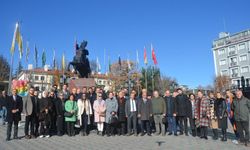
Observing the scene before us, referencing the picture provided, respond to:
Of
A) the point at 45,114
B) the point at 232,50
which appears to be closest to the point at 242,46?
the point at 232,50

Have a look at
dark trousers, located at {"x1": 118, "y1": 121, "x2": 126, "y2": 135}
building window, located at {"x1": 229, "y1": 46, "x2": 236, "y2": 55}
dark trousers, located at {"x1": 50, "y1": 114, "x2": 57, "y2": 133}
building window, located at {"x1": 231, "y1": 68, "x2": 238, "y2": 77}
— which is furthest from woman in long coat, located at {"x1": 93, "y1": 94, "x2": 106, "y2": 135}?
building window, located at {"x1": 229, "y1": 46, "x2": 236, "y2": 55}

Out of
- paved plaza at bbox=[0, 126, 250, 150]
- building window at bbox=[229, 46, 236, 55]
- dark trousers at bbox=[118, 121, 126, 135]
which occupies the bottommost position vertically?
paved plaza at bbox=[0, 126, 250, 150]

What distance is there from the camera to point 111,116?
38.5 ft

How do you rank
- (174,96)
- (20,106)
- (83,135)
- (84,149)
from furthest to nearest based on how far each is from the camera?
(174,96)
(83,135)
(20,106)
(84,149)

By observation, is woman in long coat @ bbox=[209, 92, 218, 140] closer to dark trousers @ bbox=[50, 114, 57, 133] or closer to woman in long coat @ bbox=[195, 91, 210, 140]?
woman in long coat @ bbox=[195, 91, 210, 140]

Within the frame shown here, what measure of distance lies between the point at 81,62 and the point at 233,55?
2617 inches

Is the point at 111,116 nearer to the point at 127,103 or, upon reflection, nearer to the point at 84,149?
the point at 127,103

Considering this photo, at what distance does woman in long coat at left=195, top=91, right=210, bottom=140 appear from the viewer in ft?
35.6

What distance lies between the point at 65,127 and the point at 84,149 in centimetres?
385

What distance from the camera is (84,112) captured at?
39.2ft

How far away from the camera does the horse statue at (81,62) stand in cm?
1895

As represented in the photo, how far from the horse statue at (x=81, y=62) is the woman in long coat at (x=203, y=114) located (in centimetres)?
988

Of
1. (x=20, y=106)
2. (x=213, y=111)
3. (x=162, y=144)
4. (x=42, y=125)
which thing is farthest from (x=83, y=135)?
(x=213, y=111)

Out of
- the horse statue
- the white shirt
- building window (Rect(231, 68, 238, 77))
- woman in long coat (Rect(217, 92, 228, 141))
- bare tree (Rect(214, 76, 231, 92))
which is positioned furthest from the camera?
building window (Rect(231, 68, 238, 77))
